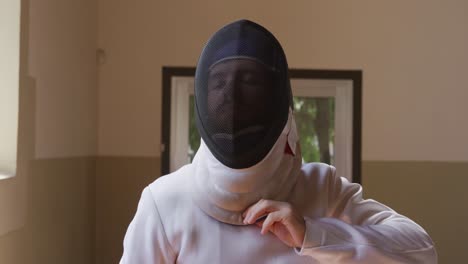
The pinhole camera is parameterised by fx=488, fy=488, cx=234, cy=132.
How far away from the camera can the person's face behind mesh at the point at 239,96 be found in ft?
2.69

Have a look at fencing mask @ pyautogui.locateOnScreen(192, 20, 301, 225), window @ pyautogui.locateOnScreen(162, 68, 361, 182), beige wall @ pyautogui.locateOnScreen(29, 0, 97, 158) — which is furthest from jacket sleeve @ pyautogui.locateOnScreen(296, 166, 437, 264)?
window @ pyautogui.locateOnScreen(162, 68, 361, 182)

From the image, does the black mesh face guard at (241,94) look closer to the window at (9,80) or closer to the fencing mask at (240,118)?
the fencing mask at (240,118)

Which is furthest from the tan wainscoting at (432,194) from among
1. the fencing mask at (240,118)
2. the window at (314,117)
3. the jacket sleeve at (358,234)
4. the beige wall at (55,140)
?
the fencing mask at (240,118)

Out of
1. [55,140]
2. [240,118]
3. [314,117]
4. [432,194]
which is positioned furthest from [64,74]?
Result: [432,194]

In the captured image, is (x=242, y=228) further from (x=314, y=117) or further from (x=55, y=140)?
(x=314, y=117)

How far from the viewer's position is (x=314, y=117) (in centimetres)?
327

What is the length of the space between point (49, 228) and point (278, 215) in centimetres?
165

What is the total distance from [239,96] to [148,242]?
11.7 inches

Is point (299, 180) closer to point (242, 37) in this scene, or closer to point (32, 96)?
point (242, 37)

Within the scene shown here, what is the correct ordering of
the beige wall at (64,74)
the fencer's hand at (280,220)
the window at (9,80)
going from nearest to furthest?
the fencer's hand at (280,220) < the window at (9,80) < the beige wall at (64,74)

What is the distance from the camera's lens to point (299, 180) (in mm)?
907

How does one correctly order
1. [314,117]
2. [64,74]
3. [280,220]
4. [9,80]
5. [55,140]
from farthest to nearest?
[314,117] → [64,74] → [55,140] → [9,80] → [280,220]

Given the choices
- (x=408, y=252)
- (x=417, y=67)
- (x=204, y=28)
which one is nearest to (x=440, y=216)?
(x=417, y=67)

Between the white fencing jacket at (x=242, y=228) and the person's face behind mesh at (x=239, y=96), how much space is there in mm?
63
